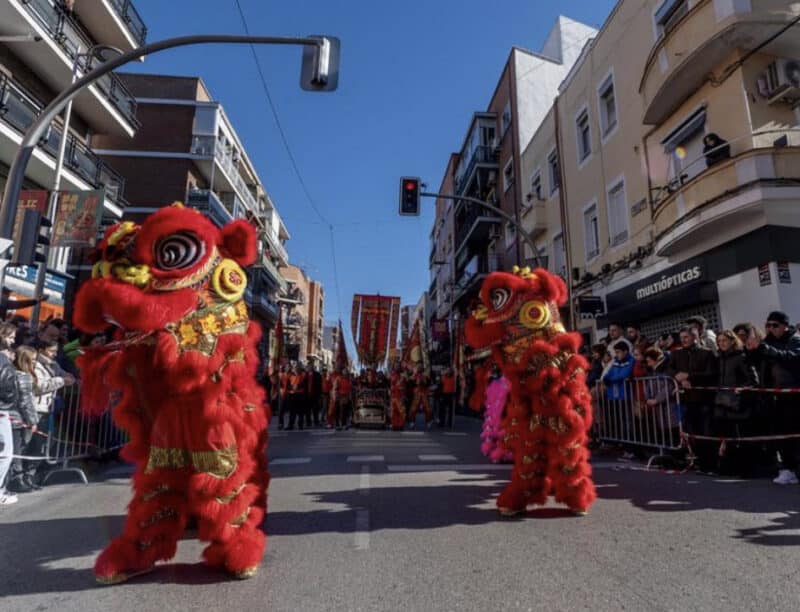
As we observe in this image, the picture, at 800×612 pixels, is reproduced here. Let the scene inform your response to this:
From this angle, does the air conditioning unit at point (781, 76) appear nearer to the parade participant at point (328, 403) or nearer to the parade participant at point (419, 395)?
the parade participant at point (419, 395)

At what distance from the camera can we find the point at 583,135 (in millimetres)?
17156

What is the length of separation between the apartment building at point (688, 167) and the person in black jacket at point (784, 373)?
3.64 m

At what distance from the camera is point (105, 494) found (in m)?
5.35

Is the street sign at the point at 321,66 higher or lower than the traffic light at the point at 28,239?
higher

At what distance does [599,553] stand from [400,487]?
8.30 ft

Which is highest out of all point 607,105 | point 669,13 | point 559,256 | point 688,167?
point 669,13

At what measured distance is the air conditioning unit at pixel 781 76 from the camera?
942 cm

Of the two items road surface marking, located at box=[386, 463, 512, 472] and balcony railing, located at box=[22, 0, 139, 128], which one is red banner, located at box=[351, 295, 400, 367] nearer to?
balcony railing, located at box=[22, 0, 139, 128]

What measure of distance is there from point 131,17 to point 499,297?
2187 centimetres

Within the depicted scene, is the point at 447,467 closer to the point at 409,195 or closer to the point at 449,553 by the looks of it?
the point at 449,553

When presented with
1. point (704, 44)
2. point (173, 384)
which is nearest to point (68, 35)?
point (704, 44)

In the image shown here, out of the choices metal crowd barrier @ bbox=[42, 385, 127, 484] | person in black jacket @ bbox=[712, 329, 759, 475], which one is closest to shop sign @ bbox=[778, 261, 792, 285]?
person in black jacket @ bbox=[712, 329, 759, 475]

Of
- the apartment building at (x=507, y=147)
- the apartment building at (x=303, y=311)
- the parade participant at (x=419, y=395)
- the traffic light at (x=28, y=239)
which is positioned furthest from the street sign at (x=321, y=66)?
the apartment building at (x=303, y=311)

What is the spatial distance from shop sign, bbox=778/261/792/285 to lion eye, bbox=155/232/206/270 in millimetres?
9955
